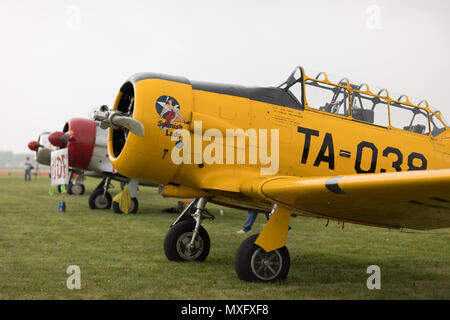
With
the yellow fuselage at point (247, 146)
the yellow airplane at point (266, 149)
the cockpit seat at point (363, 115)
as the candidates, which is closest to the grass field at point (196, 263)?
the yellow airplane at point (266, 149)

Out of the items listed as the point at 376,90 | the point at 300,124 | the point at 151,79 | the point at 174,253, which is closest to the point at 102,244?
the point at 174,253

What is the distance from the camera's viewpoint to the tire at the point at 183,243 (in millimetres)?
6840

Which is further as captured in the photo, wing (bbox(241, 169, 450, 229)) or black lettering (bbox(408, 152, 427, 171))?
black lettering (bbox(408, 152, 427, 171))

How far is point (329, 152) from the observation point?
590 centimetres

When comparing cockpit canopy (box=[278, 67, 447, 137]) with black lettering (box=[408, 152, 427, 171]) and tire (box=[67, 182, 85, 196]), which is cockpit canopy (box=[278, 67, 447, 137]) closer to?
black lettering (box=[408, 152, 427, 171])

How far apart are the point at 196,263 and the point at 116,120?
2.56 metres

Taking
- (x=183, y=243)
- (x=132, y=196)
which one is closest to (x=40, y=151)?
(x=132, y=196)

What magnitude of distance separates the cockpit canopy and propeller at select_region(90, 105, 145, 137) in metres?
2.07

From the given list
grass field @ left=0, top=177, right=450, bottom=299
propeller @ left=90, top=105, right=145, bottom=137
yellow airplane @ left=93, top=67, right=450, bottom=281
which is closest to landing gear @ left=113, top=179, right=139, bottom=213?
grass field @ left=0, top=177, right=450, bottom=299

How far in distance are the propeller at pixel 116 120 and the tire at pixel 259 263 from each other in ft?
5.98

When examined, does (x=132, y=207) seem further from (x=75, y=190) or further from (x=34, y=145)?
(x=75, y=190)

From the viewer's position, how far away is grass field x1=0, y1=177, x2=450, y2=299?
5066 mm

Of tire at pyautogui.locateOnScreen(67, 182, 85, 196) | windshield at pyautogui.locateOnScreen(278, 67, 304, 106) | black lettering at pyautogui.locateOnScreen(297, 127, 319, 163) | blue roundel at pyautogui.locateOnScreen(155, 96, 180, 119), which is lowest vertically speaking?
tire at pyautogui.locateOnScreen(67, 182, 85, 196)

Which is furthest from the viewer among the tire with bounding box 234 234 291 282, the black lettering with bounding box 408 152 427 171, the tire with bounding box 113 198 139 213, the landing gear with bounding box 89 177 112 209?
the landing gear with bounding box 89 177 112 209
